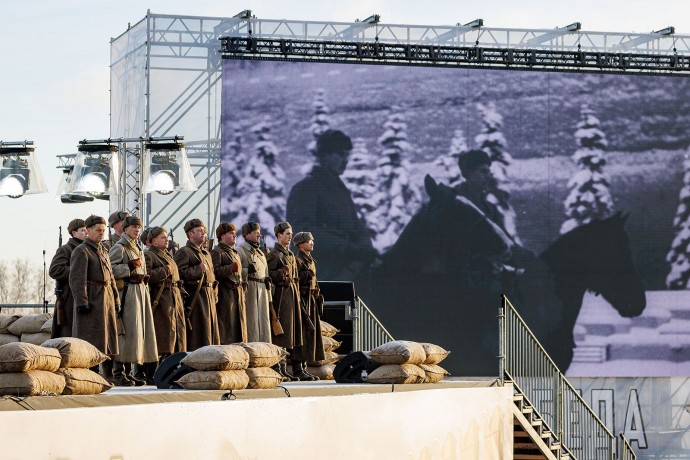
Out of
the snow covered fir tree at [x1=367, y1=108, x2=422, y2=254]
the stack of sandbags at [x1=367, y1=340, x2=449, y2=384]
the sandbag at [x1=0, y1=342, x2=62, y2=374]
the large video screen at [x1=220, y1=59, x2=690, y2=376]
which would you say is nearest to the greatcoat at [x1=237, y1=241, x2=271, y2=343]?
the stack of sandbags at [x1=367, y1=340, x2=449, y2=384]

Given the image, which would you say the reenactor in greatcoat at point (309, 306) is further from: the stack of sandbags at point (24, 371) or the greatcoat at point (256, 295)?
the stack of sandbags at point (24, 371)

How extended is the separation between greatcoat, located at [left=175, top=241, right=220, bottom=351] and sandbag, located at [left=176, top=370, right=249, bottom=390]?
8.46ft

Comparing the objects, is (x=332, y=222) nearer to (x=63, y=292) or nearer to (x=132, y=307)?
(x=132, y=307)

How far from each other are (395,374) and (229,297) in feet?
4.78

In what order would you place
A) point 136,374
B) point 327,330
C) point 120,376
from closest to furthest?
point 120,376 → point 136,374 → point 327,330

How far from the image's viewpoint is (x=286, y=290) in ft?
41.1

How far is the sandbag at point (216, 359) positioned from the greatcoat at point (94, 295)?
140cm

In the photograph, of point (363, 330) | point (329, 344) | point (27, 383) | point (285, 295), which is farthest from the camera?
point (363, 330)

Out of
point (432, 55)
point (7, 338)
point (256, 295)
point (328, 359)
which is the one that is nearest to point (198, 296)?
point (256, 295)

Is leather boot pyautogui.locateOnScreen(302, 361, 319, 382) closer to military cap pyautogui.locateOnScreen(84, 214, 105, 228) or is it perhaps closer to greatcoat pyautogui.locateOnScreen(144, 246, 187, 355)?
greatcoat pyautogui.locateOnScreen(144, 246, 187, 355)

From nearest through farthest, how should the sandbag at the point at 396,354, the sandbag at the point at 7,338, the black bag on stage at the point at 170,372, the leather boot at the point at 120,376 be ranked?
the black bag on stage at the point at 170,372 < the leather boot at the point at 120,376 < the sandbag at the point at 396,354 < the sandbag at the point at 7,338

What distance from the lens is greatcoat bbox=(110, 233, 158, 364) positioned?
1023 cm

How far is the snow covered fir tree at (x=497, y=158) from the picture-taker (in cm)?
2533

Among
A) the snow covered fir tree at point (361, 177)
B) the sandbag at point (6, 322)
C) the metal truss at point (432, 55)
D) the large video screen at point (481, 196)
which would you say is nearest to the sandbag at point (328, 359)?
the sandbag at point (6, 322)
